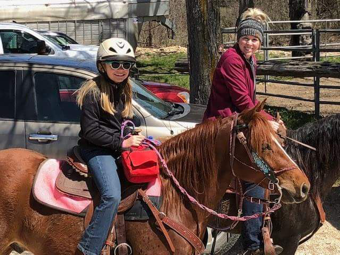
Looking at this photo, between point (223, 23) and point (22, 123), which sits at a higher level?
point (223, 23)

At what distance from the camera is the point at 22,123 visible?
5.48 metres

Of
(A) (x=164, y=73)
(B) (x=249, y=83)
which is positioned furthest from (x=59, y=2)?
(B) (x=249, y=83)

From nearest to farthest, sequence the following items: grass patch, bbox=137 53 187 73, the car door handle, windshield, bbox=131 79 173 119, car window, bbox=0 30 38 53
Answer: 1. the car door handle
2. windshield, bbox=131 79 173 119
3. car window, bbox=0 30 38 53
4. grass patch, bbox=137 53 187 73

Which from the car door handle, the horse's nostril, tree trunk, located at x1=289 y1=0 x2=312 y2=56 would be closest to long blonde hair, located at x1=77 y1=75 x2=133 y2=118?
the horse's nostril

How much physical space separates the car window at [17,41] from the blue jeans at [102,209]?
34.8 feet

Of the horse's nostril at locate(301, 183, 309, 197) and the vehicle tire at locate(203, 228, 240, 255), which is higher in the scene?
the horse's nostril at locate(301, 183, 309, 197)

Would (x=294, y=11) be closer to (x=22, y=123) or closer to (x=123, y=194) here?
(x=22, y=123)

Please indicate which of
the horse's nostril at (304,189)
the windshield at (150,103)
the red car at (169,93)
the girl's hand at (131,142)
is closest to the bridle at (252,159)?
the horse's nostril at (304,189)

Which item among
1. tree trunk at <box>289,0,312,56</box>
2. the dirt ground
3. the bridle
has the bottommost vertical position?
the dirt ground

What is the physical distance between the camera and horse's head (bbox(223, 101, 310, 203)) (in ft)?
10.3

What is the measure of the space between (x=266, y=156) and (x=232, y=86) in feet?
3.06

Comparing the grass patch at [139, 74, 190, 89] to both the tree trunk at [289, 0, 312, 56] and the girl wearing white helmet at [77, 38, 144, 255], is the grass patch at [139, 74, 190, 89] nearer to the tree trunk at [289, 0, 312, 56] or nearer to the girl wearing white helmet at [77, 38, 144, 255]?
the tree trunk at [289, 0, 312, 56]

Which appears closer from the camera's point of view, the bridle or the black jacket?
the bridle

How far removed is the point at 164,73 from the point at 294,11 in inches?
200
